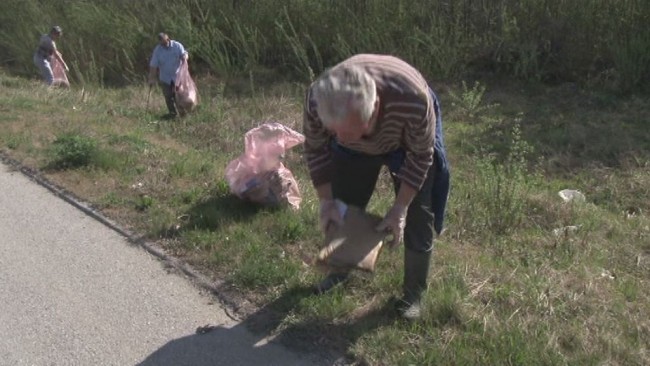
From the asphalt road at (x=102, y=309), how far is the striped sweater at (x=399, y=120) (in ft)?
3.45

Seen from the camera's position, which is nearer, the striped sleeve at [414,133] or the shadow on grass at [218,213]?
the striped sleeve at [414,133]

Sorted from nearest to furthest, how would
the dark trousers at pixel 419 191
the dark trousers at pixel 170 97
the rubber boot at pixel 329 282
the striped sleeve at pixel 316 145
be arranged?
the striped sleeve at pixel 316 145 → the dark trousers at pixel 419 191 → the rubber boot at pixel 329 282 → the dark trousers at pixel 170 97

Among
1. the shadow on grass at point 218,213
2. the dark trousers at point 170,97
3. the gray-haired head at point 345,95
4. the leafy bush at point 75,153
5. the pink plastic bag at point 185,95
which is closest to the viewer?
the gray-haired head at point 345,95

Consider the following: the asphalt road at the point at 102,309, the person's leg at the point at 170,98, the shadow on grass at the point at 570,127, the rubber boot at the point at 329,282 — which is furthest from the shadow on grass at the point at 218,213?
the person's leg at the point at 170,98

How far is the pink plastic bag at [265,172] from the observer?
570 centimetres

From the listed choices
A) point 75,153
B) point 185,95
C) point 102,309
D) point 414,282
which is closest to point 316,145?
point 414,282

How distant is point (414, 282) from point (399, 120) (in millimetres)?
984

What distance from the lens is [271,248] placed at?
4.98 meters

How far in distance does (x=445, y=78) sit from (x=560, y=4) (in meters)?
2.04

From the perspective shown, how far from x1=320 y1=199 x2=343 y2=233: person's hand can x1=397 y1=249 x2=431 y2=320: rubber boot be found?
0.40m

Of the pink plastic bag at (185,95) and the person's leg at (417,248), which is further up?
the person's leg at (417,248)

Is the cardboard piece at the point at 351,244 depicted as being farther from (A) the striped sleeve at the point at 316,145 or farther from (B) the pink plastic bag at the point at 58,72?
(B) the pink plastic bag at the point at 58,72

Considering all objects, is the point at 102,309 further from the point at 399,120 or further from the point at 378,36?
the point at 378,36

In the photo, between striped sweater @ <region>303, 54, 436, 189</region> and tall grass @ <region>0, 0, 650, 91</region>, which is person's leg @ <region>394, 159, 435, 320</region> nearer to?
striped sweater @ <region>303, 54, 436, 189</region>
